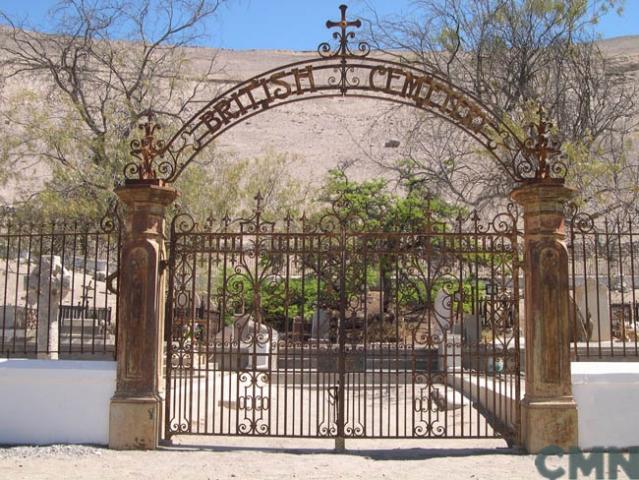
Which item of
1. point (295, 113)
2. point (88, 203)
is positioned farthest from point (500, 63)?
point (295, 113)

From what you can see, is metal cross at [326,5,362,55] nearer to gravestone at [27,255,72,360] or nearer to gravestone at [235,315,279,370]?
gravestone at [235,315,279,370]

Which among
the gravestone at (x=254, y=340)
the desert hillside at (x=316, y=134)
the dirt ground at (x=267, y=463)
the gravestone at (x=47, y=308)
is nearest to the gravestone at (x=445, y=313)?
the dirt ground at (x=267, y=463)

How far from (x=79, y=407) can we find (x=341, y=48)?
513 cm

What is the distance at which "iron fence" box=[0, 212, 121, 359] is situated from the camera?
344 inches

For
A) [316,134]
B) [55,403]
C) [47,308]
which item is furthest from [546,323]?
[316,134]

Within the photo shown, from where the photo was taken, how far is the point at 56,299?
1362 cm

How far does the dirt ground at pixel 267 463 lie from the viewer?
6902 millimetres

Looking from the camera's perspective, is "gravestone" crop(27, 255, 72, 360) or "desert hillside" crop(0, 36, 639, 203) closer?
"gravestone" crop(27, 255, 72, 360)

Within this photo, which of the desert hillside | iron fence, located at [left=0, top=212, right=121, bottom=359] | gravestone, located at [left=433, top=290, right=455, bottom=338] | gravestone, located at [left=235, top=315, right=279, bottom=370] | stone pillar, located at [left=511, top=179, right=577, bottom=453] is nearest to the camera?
stone pillar, located at [left=511, top=179, right=577, bottom=453]

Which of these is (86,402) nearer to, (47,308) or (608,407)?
(47,308)

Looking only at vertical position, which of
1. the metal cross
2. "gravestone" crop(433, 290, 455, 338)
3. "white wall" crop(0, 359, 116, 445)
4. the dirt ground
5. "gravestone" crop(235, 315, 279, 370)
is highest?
the metal cross

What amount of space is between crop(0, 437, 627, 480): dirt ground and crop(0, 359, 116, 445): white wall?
290 millimetres

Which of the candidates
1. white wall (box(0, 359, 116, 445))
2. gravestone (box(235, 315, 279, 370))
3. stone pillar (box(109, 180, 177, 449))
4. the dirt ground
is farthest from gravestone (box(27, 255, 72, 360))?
the dirt ground

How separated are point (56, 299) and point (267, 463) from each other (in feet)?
25.4
